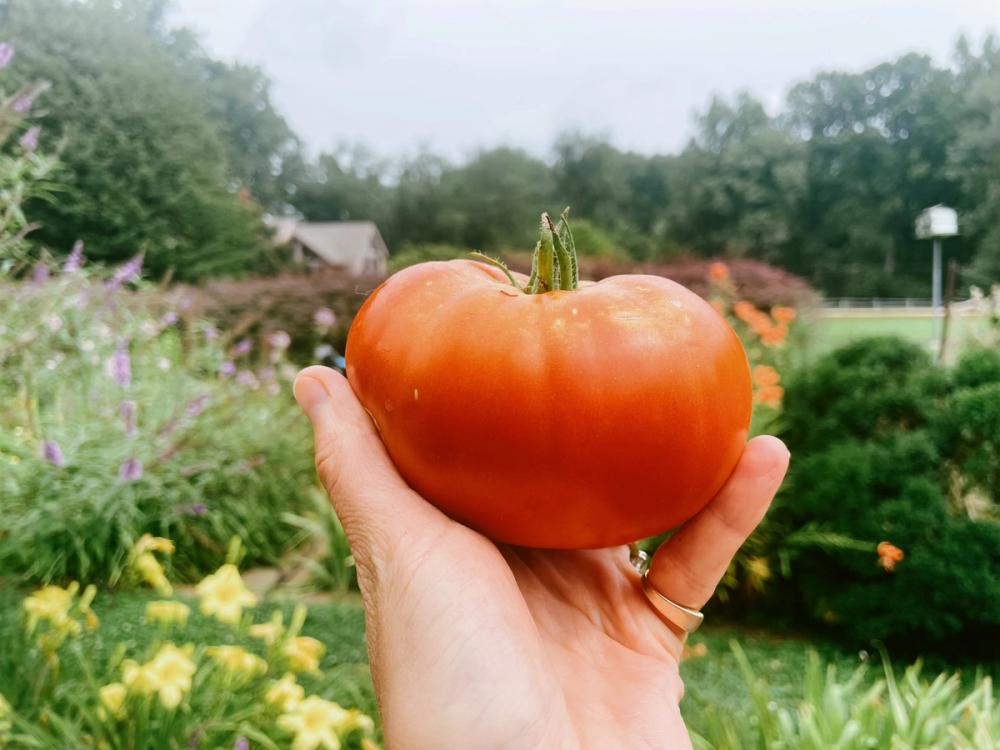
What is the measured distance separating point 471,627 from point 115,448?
303cm

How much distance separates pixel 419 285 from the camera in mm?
1068

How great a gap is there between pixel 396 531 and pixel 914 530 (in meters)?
2.90

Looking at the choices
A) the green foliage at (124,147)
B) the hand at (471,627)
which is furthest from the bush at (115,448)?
the green foliage at (124,147)

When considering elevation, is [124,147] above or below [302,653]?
above

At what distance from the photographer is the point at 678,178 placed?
39562mm

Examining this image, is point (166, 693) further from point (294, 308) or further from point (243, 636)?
point (294, 308)

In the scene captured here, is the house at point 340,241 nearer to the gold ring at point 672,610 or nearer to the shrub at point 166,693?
the shrub at point 166,693

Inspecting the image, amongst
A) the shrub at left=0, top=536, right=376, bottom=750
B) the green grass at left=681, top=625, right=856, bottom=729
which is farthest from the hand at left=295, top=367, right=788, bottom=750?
the green grass at left=681, top=625, right=856, bottom=729

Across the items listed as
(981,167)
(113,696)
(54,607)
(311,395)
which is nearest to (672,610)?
(311,395)

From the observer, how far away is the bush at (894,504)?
3.19 m

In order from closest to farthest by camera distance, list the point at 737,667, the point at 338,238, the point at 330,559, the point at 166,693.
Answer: the point at 166,693 → the point at 737,667 → the point at 330,559 → the point at 338,238

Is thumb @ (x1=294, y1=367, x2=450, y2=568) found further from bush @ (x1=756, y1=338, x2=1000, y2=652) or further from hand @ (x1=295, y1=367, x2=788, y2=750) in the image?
bush @ (x1=756, y1=338, x2=1000, y2=652)

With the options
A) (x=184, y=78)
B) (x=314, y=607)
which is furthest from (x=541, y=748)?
(x=184, y=78)

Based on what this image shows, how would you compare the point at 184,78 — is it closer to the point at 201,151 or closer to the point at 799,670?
the point at 201,151
